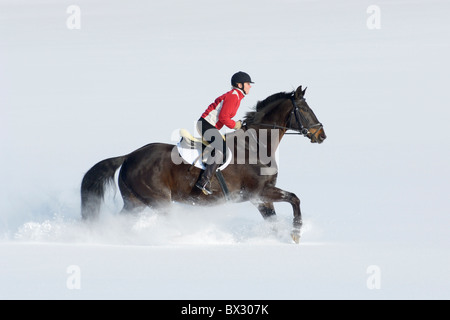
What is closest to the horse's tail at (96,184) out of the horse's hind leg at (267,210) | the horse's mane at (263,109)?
the horse's mane at (263,109)

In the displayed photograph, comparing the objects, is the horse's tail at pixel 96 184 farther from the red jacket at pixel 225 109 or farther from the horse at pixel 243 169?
the red jacket at pixel 225 109

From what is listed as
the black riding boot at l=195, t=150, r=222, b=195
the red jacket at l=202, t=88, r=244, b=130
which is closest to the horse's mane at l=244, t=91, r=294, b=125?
the red jacket at l=202, t=88, r=244, b=130

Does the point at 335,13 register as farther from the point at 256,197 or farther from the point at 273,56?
the point at 256,197

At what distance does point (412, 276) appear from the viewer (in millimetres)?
7512

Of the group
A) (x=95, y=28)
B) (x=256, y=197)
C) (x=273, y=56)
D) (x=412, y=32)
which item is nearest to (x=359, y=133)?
(x=273, y=56)

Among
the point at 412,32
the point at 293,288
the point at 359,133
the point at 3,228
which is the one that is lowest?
the point at 293,288

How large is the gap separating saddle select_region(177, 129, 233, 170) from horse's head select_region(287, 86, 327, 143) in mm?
1047

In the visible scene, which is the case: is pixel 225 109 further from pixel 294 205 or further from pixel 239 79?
pixel 294 205

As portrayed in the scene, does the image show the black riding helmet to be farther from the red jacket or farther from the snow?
the snow

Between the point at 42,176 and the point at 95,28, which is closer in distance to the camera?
the point at 42,176

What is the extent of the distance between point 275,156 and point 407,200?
4340mm

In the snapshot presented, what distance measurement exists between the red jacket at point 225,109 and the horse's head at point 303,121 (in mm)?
807

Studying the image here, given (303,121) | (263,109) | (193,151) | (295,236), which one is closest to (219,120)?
(193,151)

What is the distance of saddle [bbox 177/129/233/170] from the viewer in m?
9.76
